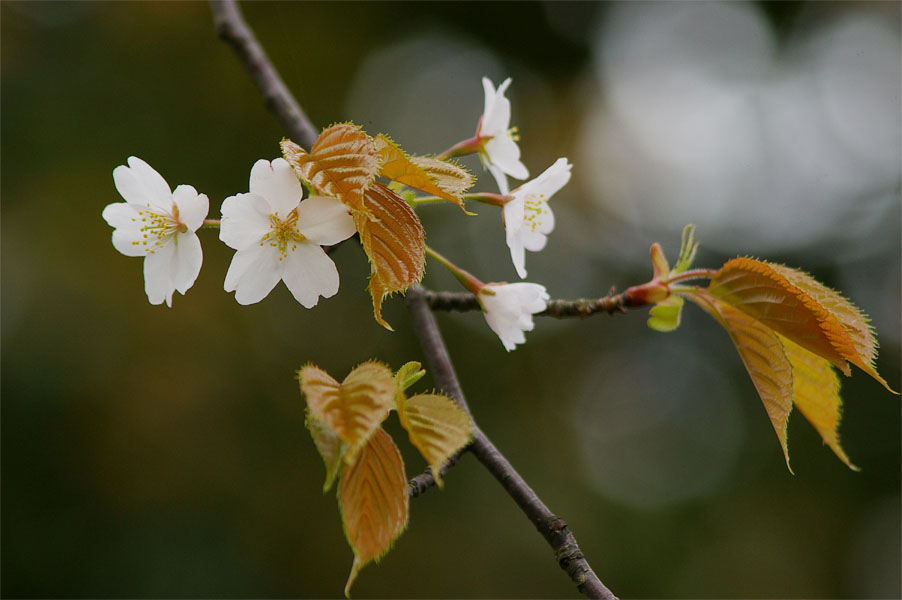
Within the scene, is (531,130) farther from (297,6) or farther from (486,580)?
(486,580)

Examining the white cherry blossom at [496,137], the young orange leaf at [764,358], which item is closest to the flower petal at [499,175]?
the white cherry blossom at [496,137]

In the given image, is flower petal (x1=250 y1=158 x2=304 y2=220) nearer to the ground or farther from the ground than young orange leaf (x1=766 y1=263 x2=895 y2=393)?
farther from the ground

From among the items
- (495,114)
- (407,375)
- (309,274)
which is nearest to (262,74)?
(495,114)

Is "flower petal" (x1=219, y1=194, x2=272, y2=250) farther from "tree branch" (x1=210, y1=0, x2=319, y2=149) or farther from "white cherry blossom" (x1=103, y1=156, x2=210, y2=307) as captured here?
"tree branch" (x1=210, y1=0, x2=319, y2=149)

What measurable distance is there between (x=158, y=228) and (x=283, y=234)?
21 centimetres

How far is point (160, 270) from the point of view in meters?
0.88

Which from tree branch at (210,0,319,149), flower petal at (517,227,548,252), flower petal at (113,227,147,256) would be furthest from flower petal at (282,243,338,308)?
tree branch at (210,0,319,149)

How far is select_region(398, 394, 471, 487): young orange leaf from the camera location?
647 millimetres

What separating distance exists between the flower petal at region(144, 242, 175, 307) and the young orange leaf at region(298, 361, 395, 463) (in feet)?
1.00

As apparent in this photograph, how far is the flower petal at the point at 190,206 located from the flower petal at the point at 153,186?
0.06 feet

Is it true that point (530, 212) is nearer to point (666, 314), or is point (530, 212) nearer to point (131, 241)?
point (666, 314)

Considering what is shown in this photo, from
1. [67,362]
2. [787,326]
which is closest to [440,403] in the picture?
[787,326]

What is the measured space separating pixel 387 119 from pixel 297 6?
78 centimetres

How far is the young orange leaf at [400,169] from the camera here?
74 cm
